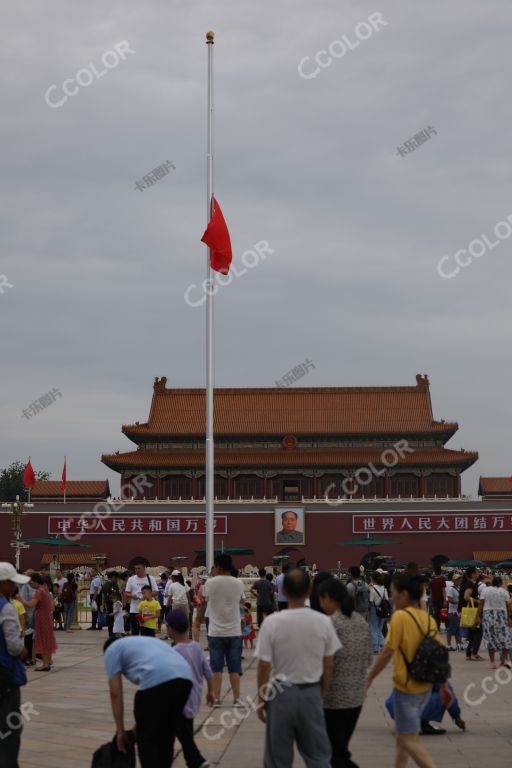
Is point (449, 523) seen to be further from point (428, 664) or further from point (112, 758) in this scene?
point (112, 758)

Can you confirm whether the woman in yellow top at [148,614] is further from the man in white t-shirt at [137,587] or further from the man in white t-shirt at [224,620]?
the man in white t-shirt at [224,620]

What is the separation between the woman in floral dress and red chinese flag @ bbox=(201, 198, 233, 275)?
6136mm

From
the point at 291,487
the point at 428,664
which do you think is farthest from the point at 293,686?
the point at 291,487

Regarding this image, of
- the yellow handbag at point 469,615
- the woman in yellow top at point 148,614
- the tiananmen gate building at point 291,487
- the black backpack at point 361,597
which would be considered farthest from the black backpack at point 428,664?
the tiananmen gate building at point 291,487

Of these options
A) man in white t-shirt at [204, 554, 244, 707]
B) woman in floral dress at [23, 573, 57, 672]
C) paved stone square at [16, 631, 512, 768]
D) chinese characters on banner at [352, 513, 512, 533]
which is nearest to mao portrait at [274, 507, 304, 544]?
chinese characters on banner at [352, 513, 512, 533]

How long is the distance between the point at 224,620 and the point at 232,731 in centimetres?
124

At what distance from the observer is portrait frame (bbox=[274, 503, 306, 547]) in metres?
46.0

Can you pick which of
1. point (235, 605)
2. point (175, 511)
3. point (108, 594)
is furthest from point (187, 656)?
point (175, 511)

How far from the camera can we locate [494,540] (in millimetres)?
45719

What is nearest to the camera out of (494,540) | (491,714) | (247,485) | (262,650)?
(262,650)

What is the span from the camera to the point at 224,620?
32.4ft

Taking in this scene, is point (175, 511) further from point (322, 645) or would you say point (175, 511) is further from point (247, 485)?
point (322, 645)

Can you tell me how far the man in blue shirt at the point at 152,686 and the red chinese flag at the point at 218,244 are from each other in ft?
40.8

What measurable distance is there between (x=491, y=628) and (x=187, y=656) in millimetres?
7995
